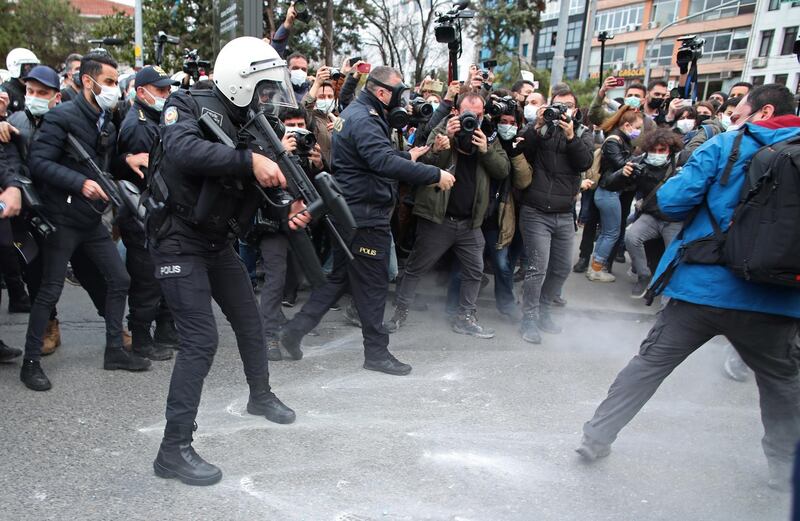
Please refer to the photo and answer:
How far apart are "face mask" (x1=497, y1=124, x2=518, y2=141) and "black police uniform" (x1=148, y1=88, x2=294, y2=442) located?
2707 mm

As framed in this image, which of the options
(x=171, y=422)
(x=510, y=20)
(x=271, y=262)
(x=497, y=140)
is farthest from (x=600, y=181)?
(x=510, y=20)

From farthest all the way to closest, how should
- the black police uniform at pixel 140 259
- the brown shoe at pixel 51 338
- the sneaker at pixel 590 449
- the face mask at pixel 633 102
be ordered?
the face mask at pixel 633 102 → the brown shoe at pixel 51 338 → the black police uniform at pixel 140 259 → the sneaker at pixel 590 449

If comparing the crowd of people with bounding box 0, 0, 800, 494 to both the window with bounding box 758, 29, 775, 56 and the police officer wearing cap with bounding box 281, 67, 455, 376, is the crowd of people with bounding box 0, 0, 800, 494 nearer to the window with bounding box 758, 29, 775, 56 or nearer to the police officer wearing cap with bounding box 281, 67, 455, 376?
the police officer wearing cap with bounding box 281, 67, 455, 376

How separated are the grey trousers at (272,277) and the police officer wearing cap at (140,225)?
0.75 meters

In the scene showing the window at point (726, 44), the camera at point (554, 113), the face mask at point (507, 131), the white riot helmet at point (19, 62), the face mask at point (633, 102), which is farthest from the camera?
the window at point (726, 44)

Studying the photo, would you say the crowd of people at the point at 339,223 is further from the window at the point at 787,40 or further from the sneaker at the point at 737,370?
the window at the point at 787,40

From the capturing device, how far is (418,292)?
6.27 meters

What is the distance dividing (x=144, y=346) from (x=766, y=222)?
12.9 feet

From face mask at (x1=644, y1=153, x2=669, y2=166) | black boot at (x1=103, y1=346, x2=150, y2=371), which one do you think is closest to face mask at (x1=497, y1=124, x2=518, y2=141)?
face mask at (x1=644, y1=153, x2=669, y2=166)

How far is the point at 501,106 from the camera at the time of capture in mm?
4914

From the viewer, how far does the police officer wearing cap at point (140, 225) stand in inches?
161

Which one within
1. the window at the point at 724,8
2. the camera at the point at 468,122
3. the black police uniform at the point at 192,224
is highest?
the window at the point at 724,8

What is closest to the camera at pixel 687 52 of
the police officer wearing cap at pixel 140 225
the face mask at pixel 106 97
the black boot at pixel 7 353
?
the police officer wearing cap at pixel 140 225

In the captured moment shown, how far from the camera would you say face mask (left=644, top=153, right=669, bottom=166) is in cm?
589
